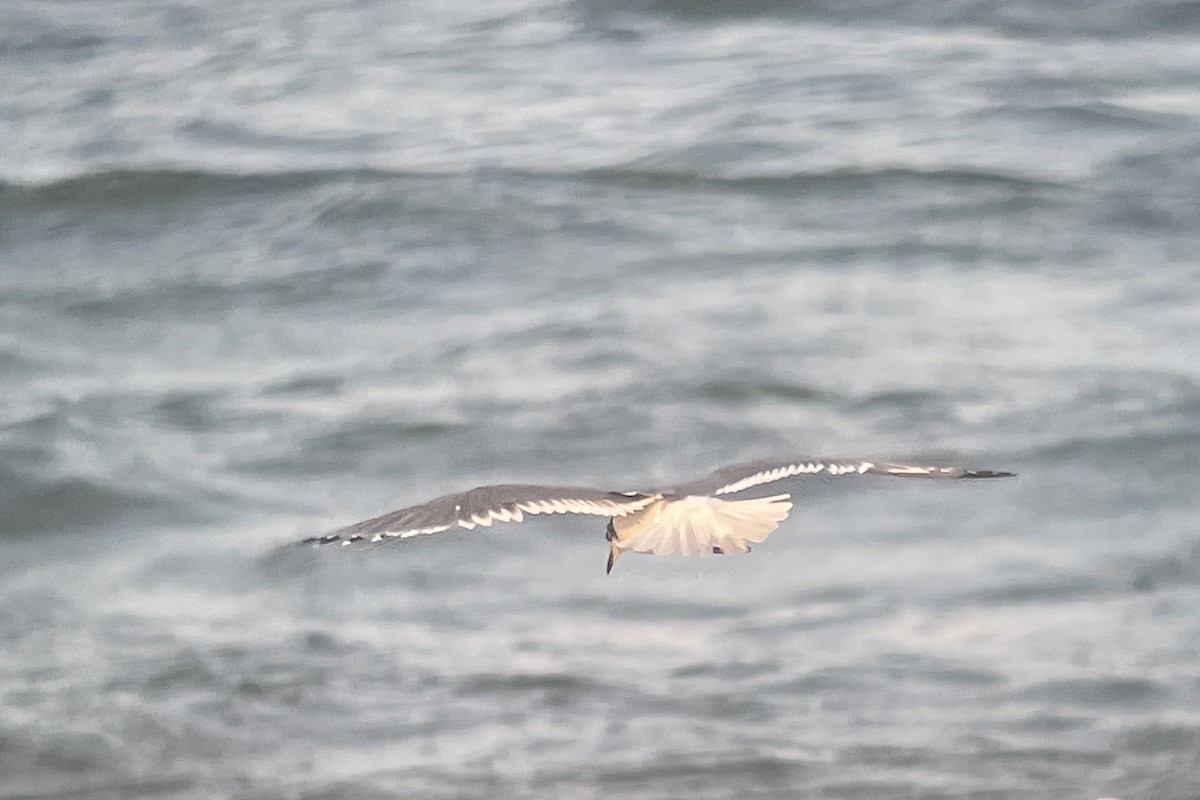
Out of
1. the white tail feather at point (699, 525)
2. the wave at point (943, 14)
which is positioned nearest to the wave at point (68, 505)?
the white tail feather at point (699, 525)

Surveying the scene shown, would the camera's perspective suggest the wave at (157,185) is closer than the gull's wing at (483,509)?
No

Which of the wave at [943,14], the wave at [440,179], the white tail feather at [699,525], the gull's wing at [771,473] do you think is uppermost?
the wave at [943,14]

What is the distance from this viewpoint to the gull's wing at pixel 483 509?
195 inches

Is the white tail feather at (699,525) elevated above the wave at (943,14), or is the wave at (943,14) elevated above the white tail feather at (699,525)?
the wave at (943,14)

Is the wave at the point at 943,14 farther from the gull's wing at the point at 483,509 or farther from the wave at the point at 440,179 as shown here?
the gull's wing at the point at 483,509

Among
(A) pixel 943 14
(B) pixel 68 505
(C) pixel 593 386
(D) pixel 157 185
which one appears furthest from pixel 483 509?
(A) pixel 943 14

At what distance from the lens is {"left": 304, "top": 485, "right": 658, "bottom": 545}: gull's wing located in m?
4.94

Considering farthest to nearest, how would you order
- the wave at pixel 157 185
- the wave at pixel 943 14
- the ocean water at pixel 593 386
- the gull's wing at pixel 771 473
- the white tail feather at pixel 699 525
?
the wave at pixel 943 14 → the wave at pixel 157 185 → the ocean water at pixel 593 386 → the gull's wing at pixel 771 473 → the white tail feather at pixel 699 525

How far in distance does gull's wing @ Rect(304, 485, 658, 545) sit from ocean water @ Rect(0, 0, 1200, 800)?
553 mm

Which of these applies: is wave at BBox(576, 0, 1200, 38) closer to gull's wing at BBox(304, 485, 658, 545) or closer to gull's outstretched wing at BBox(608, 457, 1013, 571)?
gull's outstretched wing at BBox(608, 457, 1013, 571)

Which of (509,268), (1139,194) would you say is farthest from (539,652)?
(1139,194)

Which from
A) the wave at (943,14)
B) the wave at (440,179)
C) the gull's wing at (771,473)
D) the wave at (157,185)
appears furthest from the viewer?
the wave at (943,14)

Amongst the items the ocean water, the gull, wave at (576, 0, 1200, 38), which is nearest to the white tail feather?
the gull

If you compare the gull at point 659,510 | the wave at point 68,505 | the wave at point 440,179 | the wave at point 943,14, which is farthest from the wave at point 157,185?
the gull at point 659,510
